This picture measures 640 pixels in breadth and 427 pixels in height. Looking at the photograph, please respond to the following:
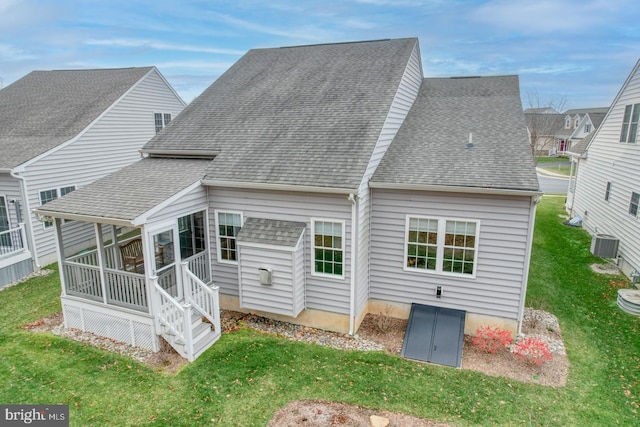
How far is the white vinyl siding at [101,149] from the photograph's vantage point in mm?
13008

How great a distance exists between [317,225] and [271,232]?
3.67ft

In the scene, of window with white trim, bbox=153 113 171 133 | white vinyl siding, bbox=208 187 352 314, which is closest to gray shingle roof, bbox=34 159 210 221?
white vinyl siding, bbox=208 187 352 314

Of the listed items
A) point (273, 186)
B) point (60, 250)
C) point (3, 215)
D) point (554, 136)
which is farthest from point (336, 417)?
point (554, 136)

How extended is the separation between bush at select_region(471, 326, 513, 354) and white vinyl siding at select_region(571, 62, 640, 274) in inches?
257

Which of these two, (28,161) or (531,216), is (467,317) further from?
(28,161)

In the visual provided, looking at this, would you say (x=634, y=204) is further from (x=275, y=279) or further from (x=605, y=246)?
(x=275, y=279)

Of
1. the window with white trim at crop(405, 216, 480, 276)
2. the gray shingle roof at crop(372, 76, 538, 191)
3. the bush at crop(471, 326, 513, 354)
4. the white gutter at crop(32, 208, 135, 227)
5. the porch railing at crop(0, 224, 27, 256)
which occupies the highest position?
the gray shingle roof at crop(372, 76, 538, 191)

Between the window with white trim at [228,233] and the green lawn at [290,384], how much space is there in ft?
6.77

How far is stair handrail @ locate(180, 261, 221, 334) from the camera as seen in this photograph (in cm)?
857

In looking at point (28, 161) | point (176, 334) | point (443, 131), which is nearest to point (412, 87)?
point (443, 131)

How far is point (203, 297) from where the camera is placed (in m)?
8.98

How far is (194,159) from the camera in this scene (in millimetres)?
11367

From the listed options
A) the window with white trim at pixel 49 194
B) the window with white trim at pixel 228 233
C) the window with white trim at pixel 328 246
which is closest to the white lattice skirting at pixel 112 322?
the window with white trim at pixel 228 233

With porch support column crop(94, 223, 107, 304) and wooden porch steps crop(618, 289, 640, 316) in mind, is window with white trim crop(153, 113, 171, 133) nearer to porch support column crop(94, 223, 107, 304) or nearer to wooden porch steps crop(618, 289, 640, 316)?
porch support column crop(94, 223, 107, 304)
